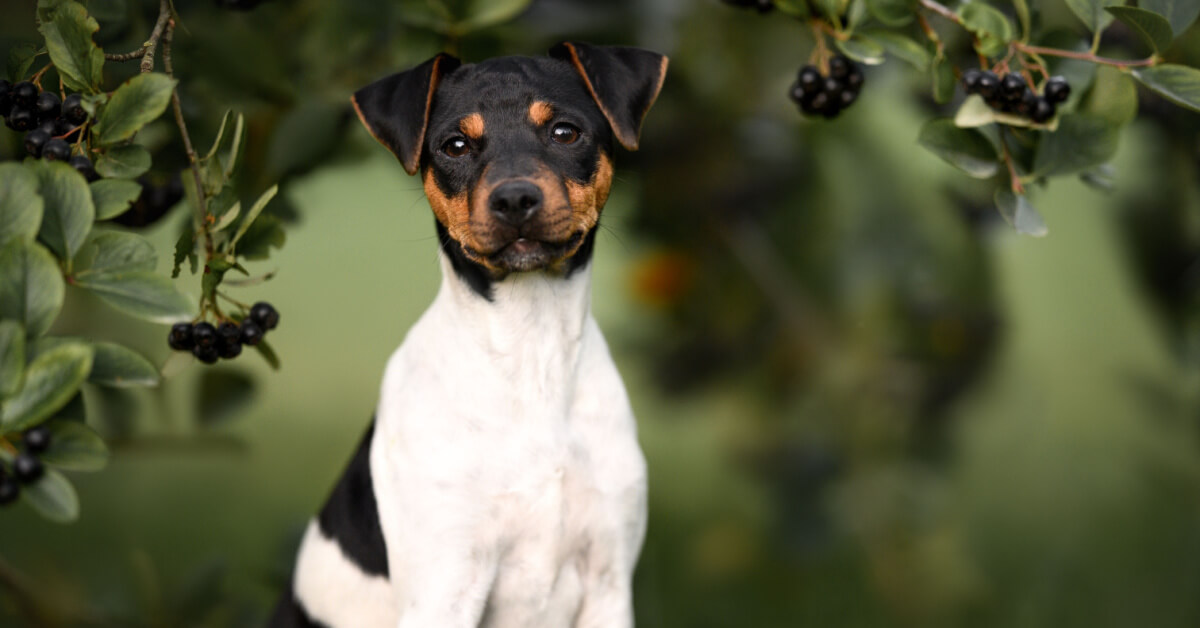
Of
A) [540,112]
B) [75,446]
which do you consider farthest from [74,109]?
[540,112]

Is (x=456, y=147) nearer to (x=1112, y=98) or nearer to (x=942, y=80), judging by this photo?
(x=942, y=80)

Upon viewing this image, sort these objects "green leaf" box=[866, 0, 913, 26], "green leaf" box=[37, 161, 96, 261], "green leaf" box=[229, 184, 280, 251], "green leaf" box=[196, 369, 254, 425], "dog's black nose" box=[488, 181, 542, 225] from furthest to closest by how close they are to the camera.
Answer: "green leaf" box=[196, 369, 254, 425] < "green leaf" box=[866, 0, 913, 26] < "dog's black nose" box=[488, 181, 542, 225] < "green leaf" box=[229, 184, 280, 251] < "green leaf" box=[37, 161, 96, 261]

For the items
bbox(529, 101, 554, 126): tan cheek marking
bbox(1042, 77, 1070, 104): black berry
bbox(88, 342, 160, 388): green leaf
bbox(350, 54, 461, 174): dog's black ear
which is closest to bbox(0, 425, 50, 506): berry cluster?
bbox(88, 342, 160, 388): green leaf

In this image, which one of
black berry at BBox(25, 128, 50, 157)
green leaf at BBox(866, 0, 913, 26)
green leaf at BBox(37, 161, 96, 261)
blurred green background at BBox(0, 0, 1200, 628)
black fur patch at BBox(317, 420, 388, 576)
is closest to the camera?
green leaf at BBox(37, 161, 96, 261)

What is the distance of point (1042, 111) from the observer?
2.11m

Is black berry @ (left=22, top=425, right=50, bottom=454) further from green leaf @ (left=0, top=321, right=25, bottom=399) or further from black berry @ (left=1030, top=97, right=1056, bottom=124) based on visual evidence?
black berry @ (left=1030, top=97, right=1056, bottom=124)

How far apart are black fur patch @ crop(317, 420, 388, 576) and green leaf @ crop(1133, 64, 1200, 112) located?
154 centimetres

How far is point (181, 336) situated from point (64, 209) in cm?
46

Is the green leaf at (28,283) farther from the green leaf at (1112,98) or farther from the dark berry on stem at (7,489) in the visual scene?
the green leaf at (1112,98)

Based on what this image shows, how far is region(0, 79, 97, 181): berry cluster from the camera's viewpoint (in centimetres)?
181

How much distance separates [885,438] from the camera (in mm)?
4043

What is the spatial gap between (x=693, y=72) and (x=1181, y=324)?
167 cm

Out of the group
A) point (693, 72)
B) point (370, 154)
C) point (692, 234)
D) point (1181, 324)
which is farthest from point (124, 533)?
point (1181, 324)

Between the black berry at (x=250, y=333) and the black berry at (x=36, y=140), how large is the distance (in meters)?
0.44
